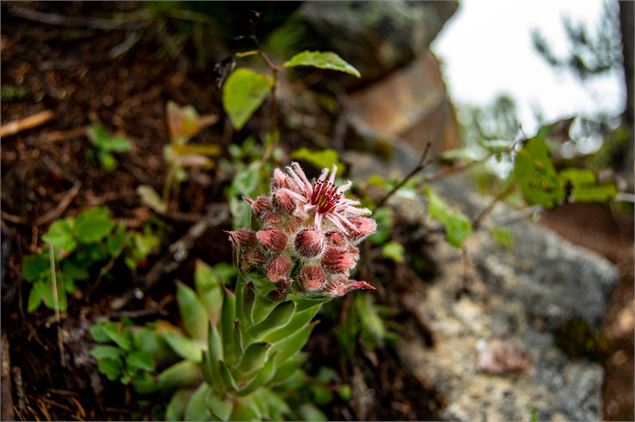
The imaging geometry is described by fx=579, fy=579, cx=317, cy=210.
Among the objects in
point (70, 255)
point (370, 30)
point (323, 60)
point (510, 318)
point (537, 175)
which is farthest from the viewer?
point (370, 30)

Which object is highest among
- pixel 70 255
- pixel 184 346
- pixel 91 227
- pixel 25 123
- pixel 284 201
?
pixel 25 123

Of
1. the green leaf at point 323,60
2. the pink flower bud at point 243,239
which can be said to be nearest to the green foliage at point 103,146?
the green leaf at point 323,60

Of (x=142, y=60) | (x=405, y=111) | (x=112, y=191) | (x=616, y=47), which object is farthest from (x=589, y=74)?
(x=112, y=191)

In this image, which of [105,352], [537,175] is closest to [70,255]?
[105,352]

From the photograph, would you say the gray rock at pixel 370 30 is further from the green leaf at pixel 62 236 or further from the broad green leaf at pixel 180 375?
the broad green leaf at pixel 180 375

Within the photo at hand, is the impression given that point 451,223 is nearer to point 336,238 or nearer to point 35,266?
point 336,238

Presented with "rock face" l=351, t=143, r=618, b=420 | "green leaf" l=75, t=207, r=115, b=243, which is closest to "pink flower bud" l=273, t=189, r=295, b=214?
"green leaf" l=75, t=207, r=115, b=243

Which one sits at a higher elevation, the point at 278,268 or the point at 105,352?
the point at 278,268
